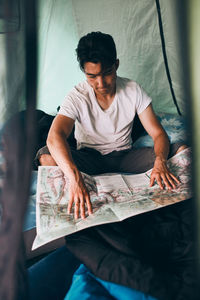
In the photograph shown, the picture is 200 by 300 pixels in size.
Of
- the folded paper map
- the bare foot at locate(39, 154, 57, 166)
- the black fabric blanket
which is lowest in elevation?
the black fabric blanket

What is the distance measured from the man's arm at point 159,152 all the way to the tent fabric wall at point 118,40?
1.44ft

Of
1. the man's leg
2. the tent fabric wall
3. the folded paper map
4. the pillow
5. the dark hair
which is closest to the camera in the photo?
the folded paper map

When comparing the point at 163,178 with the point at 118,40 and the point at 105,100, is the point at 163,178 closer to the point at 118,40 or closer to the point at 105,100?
the point at 105,100

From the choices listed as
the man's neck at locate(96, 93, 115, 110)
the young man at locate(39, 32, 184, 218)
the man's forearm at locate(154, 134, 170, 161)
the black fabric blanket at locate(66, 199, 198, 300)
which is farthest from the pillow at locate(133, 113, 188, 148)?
the black fabric blanket at locate(66, 199, 198, 300)

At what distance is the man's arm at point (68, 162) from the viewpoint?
82 cm

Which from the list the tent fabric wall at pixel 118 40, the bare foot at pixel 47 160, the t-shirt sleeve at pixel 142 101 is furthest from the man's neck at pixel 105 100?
the tent fabric wall at pixel 118 40

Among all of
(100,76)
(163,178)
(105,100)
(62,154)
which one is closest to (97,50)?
(100,76)

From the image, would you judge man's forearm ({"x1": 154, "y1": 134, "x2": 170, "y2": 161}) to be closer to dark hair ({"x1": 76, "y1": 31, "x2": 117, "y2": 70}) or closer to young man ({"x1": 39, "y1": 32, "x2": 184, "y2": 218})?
young man ({"x1": 39, "y1": 32, "x2": 184, "y2": 218})

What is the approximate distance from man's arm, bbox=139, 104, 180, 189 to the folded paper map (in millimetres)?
28

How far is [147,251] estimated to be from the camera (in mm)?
747

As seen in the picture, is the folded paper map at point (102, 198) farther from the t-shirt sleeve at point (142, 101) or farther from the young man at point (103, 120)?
the t-shirt sleeve at point (142, 101)

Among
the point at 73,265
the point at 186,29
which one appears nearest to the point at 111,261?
the point at 73,265

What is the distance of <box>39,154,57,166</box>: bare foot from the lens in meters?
1.14

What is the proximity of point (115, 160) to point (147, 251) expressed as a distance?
2.01 ft
